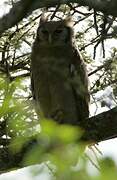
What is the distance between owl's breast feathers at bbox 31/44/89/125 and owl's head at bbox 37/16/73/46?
0.30 m

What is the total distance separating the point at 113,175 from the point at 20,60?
5669 millimetres

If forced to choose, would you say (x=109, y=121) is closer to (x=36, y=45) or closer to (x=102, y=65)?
(x=102, y=65)

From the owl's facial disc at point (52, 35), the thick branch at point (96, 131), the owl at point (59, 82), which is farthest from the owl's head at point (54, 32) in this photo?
the thick branch at point (96, 131)

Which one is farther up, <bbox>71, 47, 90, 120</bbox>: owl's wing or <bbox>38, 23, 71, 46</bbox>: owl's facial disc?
<bbox>38, 23, 71, 46</bbox>: owl's facial disc

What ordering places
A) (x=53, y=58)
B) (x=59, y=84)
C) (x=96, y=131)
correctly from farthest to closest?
(x=53, y=58) → (x=59, y=84) → (x=96, y=131)

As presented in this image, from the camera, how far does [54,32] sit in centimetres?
639

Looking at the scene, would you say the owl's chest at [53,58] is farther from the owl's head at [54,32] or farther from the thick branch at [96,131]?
the thick branch at [96,131]

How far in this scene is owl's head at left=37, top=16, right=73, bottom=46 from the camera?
6.28 metres

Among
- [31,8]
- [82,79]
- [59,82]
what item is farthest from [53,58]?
[31,8]

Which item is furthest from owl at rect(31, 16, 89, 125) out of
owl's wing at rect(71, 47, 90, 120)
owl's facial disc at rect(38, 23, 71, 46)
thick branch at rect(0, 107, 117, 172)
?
thick branch at rect(0, 107, 117, 172)

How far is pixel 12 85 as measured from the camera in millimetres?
1878

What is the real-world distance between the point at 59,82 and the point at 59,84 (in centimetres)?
3

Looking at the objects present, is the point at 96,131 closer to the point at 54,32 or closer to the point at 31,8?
the point at 31,8

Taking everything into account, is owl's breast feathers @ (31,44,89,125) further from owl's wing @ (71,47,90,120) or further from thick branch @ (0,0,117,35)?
thick branch @ (0,0,117,35)
